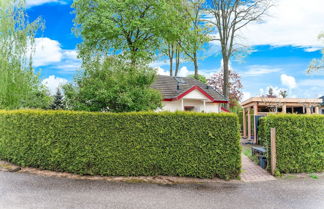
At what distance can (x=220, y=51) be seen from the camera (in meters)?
25.0

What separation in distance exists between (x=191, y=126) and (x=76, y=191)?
12.9 ft

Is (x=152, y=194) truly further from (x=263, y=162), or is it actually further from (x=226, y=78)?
(x=226, y=78)

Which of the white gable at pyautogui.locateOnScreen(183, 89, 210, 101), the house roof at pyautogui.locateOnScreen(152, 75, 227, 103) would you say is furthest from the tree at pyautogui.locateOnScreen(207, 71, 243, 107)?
the white gable at pyautogui.locateOnScreen(183, 89, 210, 101)

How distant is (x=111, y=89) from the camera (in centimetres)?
948

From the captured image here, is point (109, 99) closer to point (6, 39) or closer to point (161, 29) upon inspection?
point (161, 29)

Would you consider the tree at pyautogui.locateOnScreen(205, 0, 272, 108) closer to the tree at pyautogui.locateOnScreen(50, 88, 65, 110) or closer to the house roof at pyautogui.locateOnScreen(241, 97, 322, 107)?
the house roof at pyautogui.locateOnScreen(241, 97, 322, 107)

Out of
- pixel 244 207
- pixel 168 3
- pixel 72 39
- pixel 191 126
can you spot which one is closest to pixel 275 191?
pixel 244 207

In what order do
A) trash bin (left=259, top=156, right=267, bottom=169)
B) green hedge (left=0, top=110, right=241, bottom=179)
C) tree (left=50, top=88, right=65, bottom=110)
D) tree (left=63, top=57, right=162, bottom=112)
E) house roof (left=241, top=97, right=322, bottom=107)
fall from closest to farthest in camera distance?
green hedge (left=0, top=110, right=241, bottom=179) → tree (left=63, top=57, right=162, bottom=112) → trash bin (left=259, top=156, right=267, bottom=169) → tree (left=50, top=88, right=65, bottom=110) → house roof (left=241, top=97, right=322, bottom=107)

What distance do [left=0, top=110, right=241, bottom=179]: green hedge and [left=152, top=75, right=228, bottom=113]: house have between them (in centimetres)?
923

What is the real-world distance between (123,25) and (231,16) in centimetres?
1341

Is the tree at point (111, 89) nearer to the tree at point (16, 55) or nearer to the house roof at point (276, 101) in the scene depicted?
the tree at point (16, 55)

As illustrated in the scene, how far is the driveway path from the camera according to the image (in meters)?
8.49

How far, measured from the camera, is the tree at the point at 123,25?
15.1 metres

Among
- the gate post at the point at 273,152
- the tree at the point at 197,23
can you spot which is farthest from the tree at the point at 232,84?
the gate post at the point at 273,152
